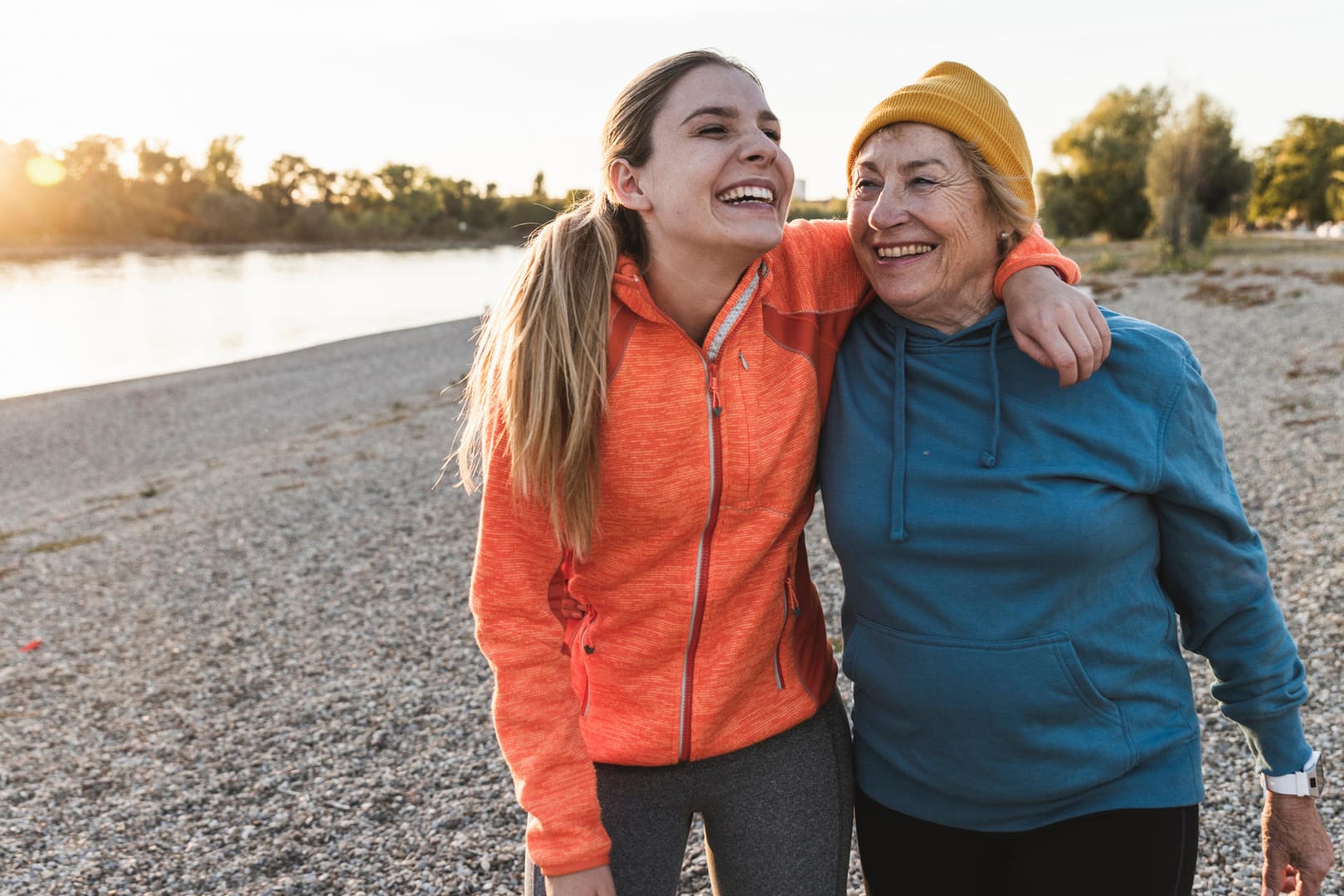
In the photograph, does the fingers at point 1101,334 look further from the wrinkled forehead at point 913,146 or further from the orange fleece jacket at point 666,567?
the wrinkled forehead at point 913,146

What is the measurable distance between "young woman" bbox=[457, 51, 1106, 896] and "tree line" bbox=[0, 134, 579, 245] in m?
70.4

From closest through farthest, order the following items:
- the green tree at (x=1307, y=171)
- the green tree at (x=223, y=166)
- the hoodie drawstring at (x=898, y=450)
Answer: the hoodie drawstring at (x=898, y=450) < the green tree at (x=1307, y=171) < the green tree at (x=223, y=166)

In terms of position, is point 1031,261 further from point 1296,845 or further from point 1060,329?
point 1296,845

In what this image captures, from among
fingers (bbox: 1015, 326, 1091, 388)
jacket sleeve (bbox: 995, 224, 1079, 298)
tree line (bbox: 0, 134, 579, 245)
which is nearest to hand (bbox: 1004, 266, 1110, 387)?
fingers (bbox: 1015, 326, 1091, 388)

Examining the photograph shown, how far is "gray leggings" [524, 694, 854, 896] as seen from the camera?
213cm

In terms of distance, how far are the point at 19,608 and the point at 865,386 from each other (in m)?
9.49

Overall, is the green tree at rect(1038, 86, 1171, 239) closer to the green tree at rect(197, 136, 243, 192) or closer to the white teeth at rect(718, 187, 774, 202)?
the white teeth at rect(718, 187, 774, 202)

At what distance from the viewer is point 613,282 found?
206 cm

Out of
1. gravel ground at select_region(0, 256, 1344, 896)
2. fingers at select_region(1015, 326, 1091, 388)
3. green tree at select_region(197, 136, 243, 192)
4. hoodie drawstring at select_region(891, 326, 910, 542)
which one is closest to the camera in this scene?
fingers at select_region(1015, 326, 1091, 388)

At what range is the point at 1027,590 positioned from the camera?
1838 millimetres

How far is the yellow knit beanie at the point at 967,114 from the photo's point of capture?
6.73 feet

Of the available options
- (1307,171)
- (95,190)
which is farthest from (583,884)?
Result: (95,190)

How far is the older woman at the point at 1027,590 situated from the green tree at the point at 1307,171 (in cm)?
7894

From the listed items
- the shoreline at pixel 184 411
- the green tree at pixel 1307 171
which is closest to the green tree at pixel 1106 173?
the green tree at pixel 1307 171
